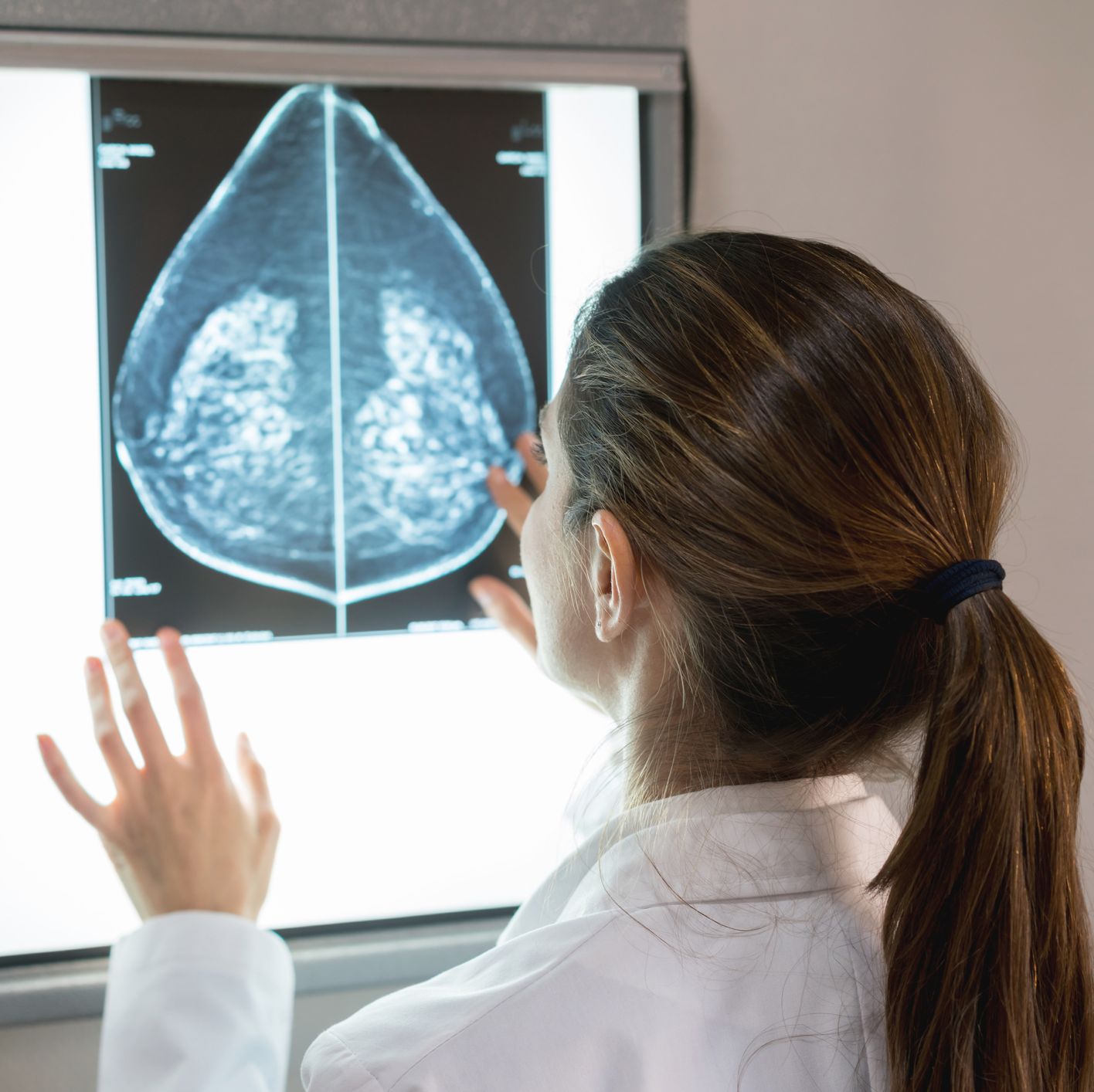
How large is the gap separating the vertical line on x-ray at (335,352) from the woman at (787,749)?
32 centimetres

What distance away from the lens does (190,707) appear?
87cm

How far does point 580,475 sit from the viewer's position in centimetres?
70

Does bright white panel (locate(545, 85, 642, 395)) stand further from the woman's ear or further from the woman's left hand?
the woman's left hand

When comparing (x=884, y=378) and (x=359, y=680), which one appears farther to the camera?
(x=359, y=680)

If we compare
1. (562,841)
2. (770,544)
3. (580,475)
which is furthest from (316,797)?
(770,544)

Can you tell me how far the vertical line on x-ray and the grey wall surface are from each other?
7 centimetres

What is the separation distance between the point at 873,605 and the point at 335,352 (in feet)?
1.85

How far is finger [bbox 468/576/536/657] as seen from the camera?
1.00 meters

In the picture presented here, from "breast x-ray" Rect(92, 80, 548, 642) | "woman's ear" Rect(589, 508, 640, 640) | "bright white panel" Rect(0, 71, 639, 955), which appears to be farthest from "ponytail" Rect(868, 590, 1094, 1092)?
"breast x-ray" Rect(92, 80, 548, 642)

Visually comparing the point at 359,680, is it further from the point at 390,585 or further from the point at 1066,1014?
the point at 1066,1014

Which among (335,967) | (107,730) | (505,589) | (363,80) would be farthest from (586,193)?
(335,967)

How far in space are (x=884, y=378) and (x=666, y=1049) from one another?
1.33 feet

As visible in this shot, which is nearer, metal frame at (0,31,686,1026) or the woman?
the woman

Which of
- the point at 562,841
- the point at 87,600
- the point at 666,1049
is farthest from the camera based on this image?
the point at 562,841
